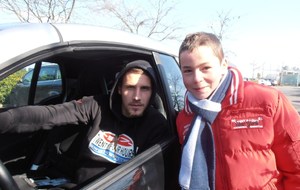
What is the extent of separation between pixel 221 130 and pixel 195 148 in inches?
6.3

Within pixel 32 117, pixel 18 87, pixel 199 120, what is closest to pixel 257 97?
pixel 199 120

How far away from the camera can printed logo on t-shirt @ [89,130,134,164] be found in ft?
6.07

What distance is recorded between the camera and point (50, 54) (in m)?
1.27

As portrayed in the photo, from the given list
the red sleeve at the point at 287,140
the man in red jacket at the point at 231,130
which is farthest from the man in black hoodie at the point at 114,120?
the red sleeve at the point at 287,140

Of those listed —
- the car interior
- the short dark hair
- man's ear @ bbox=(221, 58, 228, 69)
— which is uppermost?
the short dark hair

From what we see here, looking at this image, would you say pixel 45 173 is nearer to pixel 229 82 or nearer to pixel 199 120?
pixel 199 120

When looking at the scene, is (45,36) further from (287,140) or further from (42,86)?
(42,86)

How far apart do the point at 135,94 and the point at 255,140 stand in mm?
755

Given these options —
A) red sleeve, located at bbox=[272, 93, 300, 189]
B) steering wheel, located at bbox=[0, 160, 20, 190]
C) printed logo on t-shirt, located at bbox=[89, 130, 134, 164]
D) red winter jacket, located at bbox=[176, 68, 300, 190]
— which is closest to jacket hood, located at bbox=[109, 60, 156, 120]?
printed logo on t-shirt, located at bbox=[89, 130, 134, 164]

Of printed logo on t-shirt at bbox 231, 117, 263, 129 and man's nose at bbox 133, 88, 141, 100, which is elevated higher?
man's nose at bbox 133, 88, 141, 100

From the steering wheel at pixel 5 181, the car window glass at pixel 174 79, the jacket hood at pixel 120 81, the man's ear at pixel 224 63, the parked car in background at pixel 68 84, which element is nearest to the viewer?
the steering wheel at pixel 5 181

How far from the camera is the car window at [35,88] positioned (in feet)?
7.54

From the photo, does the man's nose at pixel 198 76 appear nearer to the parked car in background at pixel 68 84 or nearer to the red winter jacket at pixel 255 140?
the red winter jacket at pixel 255 140

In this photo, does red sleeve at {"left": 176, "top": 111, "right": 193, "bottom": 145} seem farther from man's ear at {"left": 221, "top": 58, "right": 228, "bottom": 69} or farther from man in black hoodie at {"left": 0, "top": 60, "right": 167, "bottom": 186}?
man's ear at {"left": 221, "top": 58, "right": 228, "bottom": 69}
